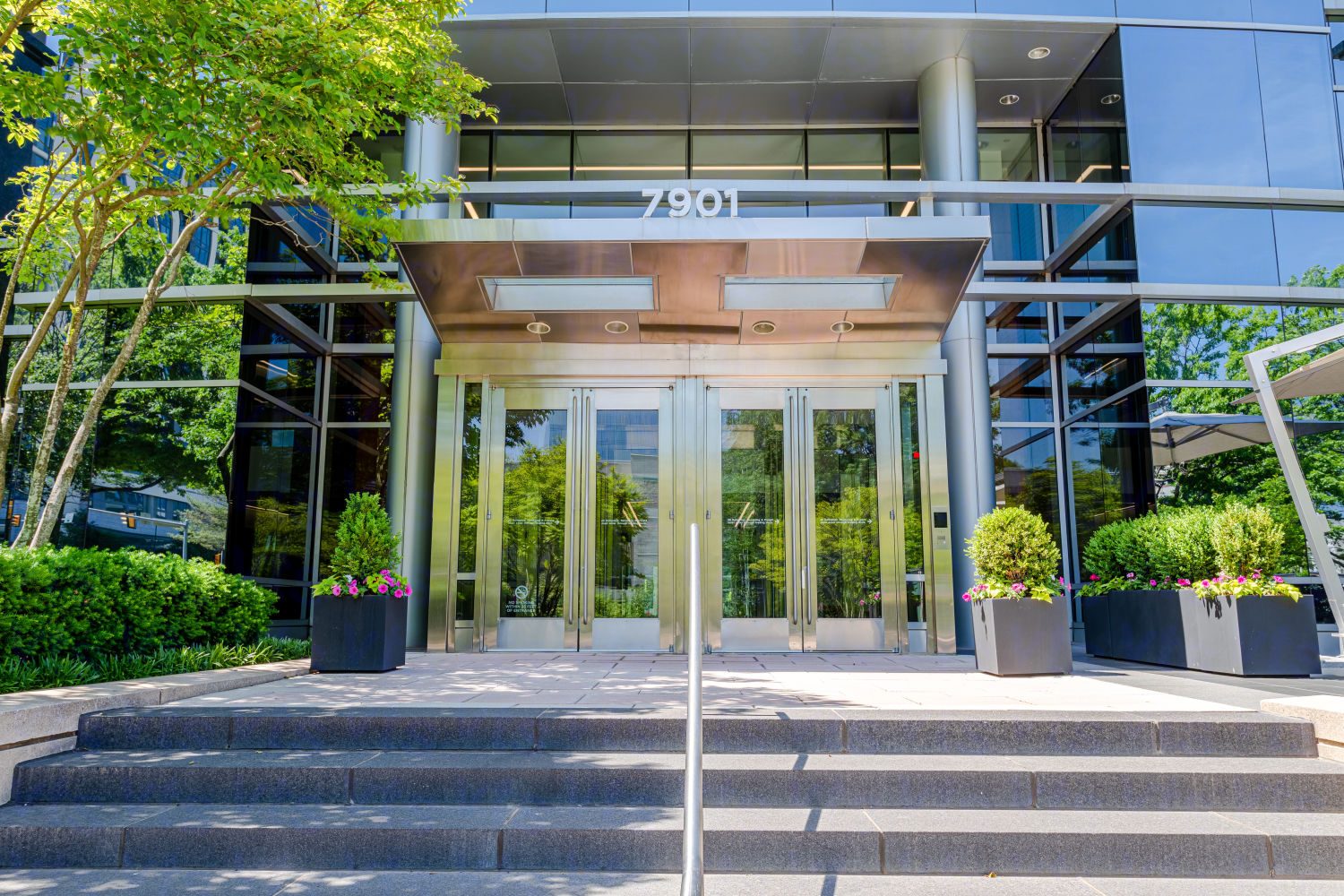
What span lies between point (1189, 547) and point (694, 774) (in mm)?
6146

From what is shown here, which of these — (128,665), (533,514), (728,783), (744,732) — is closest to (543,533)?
(533,514)

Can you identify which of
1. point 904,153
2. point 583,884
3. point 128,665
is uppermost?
point 904,153

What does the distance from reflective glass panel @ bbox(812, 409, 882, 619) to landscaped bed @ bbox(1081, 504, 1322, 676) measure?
2.31 meters

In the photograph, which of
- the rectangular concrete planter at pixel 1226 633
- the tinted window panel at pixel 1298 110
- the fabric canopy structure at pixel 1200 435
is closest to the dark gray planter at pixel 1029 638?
the rectangular concrete planter at pixel 1226 633

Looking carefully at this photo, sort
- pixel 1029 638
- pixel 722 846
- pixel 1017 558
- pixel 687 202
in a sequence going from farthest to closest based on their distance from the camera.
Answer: pixel 687 202 → pixel 1017 558 → pixel 1029 638 → pixel 722 846

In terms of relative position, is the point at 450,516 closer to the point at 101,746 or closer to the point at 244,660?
the point at 244,660

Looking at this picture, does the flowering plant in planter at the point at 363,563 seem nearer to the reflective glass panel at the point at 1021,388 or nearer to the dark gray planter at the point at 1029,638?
the dark gray planter at the point at 1029,638

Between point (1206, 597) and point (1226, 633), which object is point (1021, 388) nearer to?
point (1206, 597)

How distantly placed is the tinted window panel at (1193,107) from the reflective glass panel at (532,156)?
7.40 m

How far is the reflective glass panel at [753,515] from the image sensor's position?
10.0m

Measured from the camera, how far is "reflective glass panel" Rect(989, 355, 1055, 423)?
12258mm

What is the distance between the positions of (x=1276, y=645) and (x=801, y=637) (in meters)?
4.34

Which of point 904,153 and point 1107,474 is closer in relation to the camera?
point 1107,474

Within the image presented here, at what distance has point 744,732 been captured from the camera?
5.07 m
